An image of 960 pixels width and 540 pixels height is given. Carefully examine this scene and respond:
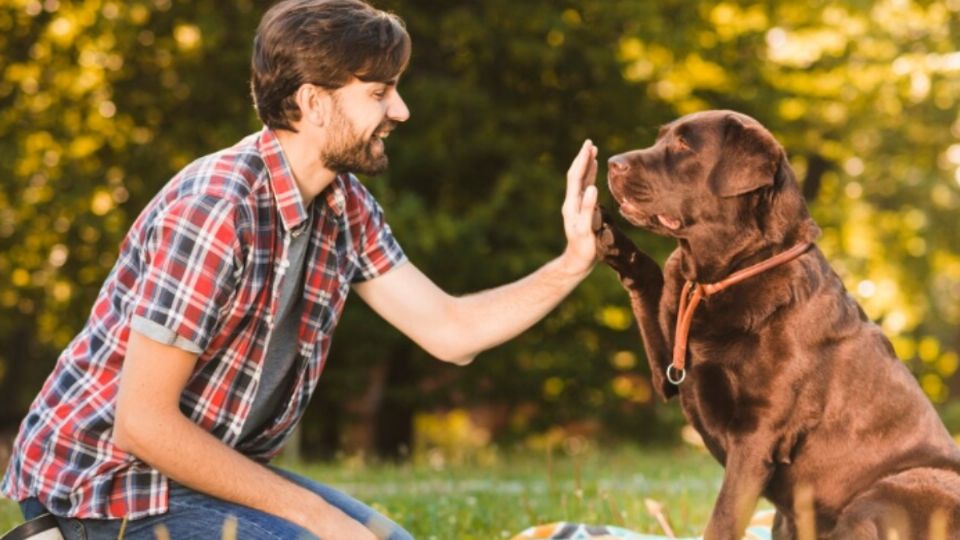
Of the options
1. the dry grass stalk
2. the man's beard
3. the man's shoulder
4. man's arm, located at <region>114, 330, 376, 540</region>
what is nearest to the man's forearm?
man's arm, located at <region>114, 330, 376, 540</region>

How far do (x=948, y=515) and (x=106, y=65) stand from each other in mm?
12601

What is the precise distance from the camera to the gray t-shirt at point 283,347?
3697 millimetres

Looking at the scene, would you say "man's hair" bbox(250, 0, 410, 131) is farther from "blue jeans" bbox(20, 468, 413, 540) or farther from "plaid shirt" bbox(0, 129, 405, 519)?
"blue jeans" bbox(20, 468, 413, 540)

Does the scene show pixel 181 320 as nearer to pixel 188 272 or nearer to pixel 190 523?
pixel 188 272

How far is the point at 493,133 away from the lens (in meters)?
13.3

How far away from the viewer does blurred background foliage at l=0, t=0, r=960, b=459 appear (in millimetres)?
12836

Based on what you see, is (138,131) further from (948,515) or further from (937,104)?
(948,515)

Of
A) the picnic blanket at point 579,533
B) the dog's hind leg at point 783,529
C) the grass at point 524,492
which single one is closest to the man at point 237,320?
the picnic blanket at point 579,533

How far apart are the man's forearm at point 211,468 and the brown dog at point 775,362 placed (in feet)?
3.73

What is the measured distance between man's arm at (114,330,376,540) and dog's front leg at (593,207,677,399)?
1.01 metres

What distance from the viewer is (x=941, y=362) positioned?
19.5m

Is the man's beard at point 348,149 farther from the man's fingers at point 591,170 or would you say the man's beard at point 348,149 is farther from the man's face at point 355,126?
the man's fingers at point 591,170

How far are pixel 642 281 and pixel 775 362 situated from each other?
60 centimetres

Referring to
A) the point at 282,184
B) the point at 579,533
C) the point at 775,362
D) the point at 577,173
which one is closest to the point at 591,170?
the point at 577,173
